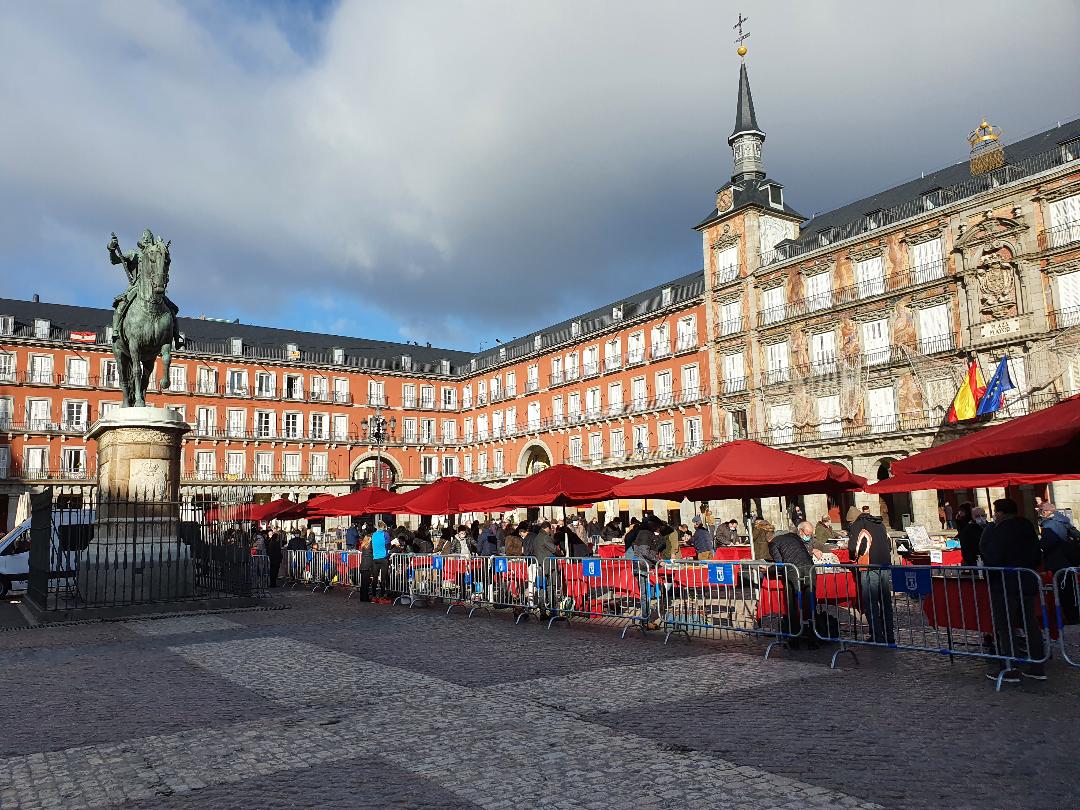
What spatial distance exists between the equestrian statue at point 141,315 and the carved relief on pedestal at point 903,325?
97.8 ft

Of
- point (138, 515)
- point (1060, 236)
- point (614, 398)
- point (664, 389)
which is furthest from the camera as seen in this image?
point (614, 398)

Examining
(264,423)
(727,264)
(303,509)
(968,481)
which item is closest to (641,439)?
(727,264)

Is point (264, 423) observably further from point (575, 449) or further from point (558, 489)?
point (558, 489)

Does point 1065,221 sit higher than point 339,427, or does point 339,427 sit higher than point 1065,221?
point 1065,221

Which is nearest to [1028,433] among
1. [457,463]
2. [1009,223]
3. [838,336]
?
[1009,223]

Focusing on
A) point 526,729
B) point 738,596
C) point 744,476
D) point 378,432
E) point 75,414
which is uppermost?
point 75,414

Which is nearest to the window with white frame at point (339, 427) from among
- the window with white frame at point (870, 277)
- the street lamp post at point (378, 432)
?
the street lamp post at point (378, 432)

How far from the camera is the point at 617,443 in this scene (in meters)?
48.9

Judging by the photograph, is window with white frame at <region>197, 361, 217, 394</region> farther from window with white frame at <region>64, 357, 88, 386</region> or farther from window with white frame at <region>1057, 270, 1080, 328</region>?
window with white frame at <region>1057, 270, 1080, 328</region>

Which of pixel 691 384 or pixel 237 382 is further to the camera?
pixel 237 382

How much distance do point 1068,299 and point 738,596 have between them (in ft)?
82.7

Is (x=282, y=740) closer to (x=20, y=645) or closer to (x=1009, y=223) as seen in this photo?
(x=20, y=645)

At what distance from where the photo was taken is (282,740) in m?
5.28

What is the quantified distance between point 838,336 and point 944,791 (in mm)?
34968
